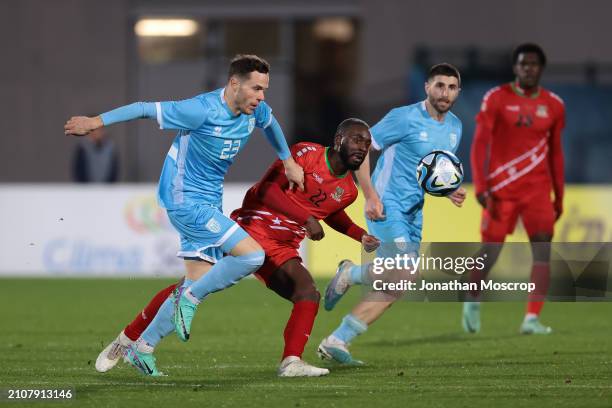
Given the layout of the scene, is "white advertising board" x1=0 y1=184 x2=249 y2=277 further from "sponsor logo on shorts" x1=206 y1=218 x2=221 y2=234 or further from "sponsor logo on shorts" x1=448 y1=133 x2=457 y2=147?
"sponsor logo on shorts" x1=206 y1=218 x2=221 y2=234

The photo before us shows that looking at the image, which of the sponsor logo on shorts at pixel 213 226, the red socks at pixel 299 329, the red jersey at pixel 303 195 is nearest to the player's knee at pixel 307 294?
the red socks at pixel 299 329

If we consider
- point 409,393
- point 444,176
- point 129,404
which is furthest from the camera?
point 444,176

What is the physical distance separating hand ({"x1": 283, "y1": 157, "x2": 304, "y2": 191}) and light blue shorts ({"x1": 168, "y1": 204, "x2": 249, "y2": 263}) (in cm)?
48

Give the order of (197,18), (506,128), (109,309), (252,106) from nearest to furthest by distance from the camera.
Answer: (252,106)
(506,128)
(109,309)
(197,18)

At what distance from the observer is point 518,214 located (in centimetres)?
1103

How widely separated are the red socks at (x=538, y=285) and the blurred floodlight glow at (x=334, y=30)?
521 inches

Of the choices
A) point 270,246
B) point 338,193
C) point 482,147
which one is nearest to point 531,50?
point 482,147

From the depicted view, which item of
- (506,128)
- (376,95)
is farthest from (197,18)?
(506,128)

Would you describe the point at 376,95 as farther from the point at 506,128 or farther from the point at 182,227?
the point at 182,227

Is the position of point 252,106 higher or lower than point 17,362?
higher

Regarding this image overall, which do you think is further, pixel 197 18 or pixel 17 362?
pixel 197 18

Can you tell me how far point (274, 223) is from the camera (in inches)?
319

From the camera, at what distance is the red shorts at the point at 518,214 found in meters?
10.9

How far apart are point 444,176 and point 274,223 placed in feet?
→ 3.97
